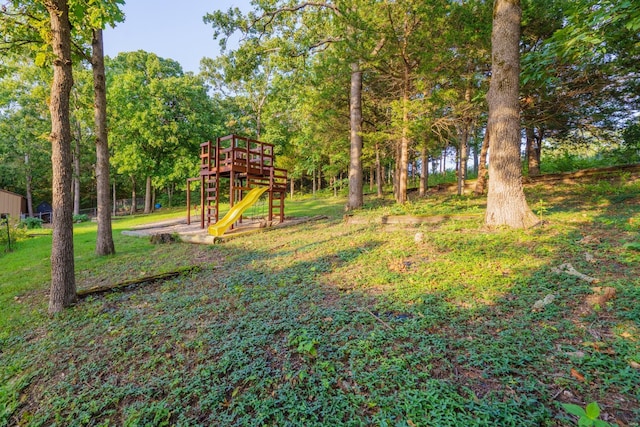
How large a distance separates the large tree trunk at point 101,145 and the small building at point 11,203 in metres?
21.6

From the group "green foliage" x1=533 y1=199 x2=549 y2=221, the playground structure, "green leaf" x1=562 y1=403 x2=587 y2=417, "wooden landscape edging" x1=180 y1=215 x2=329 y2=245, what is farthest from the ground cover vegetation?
the playground structure

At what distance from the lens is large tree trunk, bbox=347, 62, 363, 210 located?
32.9 ft

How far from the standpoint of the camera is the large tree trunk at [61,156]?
3.64 m

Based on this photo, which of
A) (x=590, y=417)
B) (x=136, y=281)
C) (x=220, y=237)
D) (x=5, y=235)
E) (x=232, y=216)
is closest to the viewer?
(x=590, y=417)

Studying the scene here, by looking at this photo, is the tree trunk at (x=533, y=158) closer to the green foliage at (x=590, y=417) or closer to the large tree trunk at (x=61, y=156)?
the green foliage at (x=590, y=417)

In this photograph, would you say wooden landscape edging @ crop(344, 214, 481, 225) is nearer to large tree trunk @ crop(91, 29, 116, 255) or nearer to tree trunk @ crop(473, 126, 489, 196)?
tree trunk @ crop(473, 126, 489, 196)

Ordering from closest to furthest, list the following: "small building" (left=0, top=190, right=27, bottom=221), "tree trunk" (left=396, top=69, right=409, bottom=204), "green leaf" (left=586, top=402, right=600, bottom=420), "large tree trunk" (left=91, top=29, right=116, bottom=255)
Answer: "green leaf" (left=586, top=402, right=600, bottom=420) → "large tree trunk" (left=91, top=29, right=116, bottom=255) → "tree trunk" (left=396, top=69, right=409, bottom=204) → "small building" (left=0, top=190, right=27, bottom=221)

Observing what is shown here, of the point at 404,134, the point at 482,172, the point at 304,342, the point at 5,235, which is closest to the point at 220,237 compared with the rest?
the point at 304,342

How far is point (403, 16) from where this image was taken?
786 centimetres

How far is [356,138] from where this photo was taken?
10.3 m

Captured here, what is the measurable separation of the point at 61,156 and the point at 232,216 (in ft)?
16.4

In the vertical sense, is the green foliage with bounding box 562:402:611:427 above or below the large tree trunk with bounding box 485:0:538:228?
below

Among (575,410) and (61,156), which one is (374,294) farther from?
(61,156)

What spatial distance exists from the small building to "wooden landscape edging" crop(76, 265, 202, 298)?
24781 millimetres
